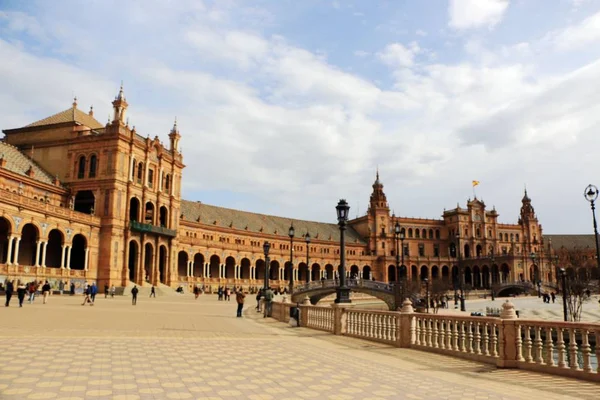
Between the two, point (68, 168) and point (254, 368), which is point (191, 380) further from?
point (68, 168)

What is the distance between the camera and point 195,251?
7138 centimetres


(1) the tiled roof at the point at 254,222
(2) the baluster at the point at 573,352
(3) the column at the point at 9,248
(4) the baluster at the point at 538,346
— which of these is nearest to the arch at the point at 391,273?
(1) the tiled roof at the point at 254,222

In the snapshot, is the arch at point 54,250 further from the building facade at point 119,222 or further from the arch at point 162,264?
the arch at point 162,264

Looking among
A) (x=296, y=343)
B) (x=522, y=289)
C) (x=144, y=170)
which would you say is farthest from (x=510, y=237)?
(x=296, y=343)

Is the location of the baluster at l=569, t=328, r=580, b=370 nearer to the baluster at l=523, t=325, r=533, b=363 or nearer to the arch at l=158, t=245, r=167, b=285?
the baluster at l=523, t=325, r=533, b=363

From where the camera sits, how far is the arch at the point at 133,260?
53.3 metres

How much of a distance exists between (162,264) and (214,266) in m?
19.5

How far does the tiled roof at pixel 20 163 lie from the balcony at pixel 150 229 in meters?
9.20

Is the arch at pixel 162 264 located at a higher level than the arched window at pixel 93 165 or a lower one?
lower

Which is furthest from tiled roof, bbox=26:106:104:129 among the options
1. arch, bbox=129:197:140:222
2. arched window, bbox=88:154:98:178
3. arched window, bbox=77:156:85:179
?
arch, bbox=129:197:140:222

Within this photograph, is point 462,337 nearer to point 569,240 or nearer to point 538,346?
point 538,346

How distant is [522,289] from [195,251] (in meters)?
54.4

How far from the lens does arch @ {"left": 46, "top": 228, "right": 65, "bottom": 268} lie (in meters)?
47.6

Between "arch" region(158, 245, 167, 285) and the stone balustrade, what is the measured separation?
44.1 m
